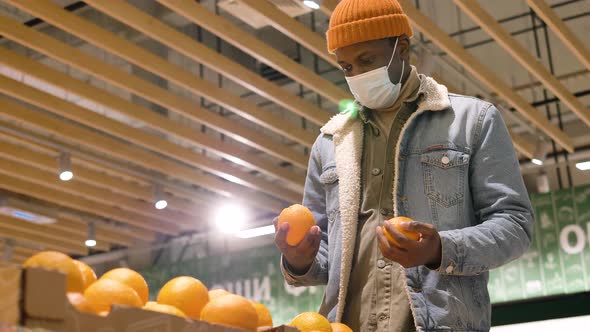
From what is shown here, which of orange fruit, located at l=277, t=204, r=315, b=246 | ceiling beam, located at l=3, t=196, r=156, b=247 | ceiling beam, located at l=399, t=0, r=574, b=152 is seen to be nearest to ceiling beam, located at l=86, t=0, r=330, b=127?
ceiling beam, located at l=399, t=0, r=574, b=152

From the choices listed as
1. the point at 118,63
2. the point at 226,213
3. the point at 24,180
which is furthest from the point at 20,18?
the point at 226,213

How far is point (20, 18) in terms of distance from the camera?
27.0 feet

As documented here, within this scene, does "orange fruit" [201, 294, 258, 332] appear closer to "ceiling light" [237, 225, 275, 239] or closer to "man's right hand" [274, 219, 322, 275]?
"man's right hand" [274, 219, 322, 275]

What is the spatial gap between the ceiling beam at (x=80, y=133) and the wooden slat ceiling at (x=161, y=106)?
12mm

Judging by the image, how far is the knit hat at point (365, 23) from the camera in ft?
6.86

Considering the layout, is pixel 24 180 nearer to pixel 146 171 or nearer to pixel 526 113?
pixel 146 171

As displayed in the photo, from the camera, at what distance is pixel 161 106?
8484mm

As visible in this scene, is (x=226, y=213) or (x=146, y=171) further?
(x=226, y=213)

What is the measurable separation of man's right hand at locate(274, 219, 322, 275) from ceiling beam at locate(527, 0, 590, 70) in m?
4.25

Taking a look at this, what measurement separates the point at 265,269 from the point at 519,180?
8255 mm

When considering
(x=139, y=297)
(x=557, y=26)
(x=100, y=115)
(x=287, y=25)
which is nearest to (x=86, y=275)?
(x=139, y=297)

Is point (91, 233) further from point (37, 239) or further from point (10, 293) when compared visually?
point (10, 293)

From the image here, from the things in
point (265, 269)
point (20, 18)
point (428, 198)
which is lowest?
point (428, 198)

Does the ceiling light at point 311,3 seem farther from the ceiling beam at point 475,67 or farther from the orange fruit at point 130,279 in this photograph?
Answer: the orange fruit at point 130,279
